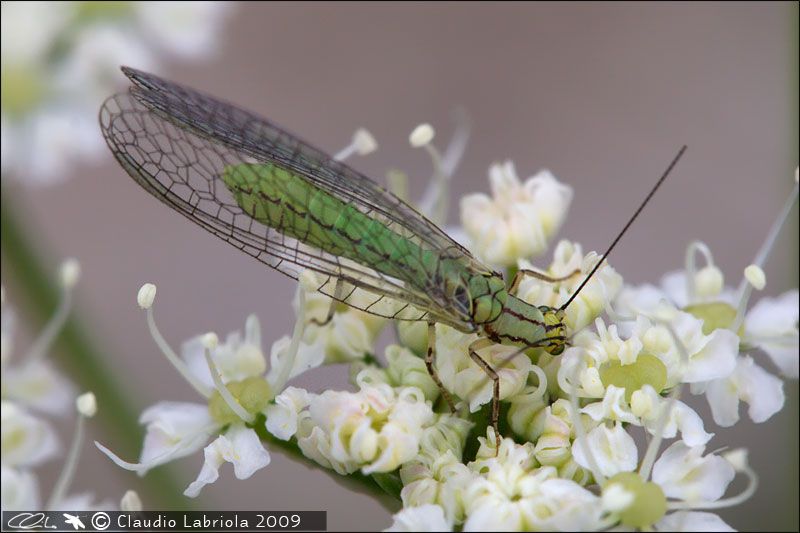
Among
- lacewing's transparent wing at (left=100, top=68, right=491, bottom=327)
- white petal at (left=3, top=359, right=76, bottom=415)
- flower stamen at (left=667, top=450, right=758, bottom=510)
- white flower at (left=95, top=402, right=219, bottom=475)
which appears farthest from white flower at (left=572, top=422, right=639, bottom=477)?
white petal at (left=3, top=359, right=76, bottom=415)

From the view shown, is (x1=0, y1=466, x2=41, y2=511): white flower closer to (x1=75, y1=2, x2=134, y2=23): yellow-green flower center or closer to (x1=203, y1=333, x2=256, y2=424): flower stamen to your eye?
(x1=203, y1=333, x2=256, y2=424): flower stamen

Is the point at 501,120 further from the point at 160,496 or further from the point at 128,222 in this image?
the point at 160,496

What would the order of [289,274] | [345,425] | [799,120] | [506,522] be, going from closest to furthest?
[506,522], [345,425], [289,274], [799,120]

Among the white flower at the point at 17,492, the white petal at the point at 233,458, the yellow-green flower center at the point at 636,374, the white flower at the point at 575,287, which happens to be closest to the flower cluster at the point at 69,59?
the white flower at the point at 17,492

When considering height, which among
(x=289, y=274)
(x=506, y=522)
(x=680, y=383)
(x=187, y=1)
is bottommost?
(x=506, y=522)

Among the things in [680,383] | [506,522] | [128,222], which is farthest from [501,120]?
[506,522]

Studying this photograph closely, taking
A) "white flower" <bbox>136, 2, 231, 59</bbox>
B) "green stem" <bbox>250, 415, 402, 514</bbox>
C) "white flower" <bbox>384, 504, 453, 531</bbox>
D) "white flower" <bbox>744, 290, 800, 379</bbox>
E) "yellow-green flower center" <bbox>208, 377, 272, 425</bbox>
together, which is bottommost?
"white flower" <bbox>384, 504, 453, 531</bbox>

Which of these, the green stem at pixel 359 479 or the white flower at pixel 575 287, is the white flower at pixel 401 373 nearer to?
the green stem at pixel 359 479

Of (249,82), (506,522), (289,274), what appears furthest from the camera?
(249,82)
